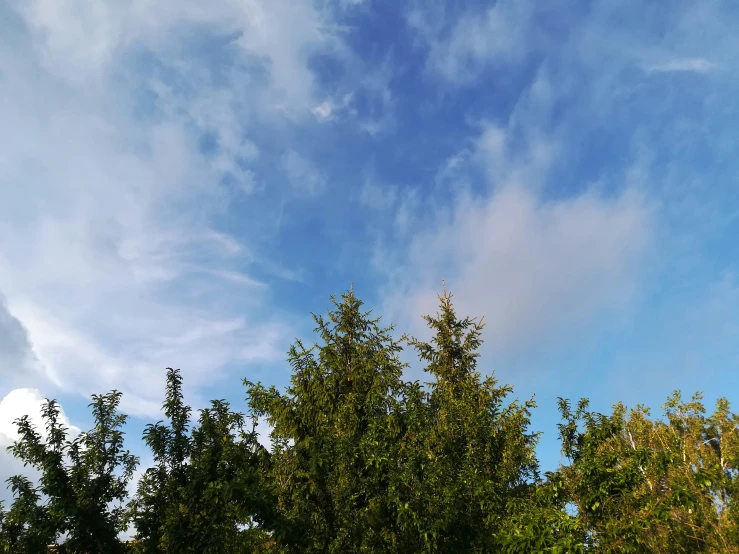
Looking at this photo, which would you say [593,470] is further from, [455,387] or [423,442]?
[455,387]

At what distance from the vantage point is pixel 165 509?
15.7 meters

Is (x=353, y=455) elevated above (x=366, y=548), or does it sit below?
above

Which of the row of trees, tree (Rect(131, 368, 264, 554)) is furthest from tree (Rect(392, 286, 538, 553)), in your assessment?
tree (Rect(131, 368, 264, 554))

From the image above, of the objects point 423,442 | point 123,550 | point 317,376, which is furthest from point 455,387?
point 123,550

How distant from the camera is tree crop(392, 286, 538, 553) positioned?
12164mm

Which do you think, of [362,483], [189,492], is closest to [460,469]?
[362,483]

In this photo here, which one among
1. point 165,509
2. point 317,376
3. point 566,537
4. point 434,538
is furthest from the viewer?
point 317,376

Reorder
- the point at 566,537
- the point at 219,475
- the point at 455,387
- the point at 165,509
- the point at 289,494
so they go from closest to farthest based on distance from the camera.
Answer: the point at 566,537
the point at 219,475
the point at 165,509
the point at 289,494
the point at 455,387

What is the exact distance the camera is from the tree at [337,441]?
42.0ft

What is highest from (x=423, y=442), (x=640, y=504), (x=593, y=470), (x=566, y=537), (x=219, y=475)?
(x=423, y=442)

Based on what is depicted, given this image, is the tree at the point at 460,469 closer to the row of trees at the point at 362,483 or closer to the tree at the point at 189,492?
the row of trees at the point at 362,483

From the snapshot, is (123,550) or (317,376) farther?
(317,376)

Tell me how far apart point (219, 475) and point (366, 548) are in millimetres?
5233

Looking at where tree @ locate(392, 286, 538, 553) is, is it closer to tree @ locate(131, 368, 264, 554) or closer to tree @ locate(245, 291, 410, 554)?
tree @ locate(245, 291, 410, 554)
